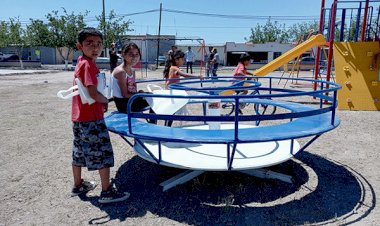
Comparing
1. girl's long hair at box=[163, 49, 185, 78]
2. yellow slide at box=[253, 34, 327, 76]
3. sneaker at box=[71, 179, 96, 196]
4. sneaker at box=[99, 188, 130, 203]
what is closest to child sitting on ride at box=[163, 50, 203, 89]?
girl's long hair at box=[163, 49, 185, 78]

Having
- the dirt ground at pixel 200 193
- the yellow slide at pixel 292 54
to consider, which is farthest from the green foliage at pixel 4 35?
the dirt ground at pixel 200 193

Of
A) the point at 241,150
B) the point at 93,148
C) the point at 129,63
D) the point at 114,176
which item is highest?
the point at 129,63

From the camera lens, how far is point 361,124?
6.09 meters

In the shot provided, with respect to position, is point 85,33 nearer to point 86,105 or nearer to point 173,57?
point 86,105

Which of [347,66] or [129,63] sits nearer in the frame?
[129,63]

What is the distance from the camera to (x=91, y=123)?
9.02 feet

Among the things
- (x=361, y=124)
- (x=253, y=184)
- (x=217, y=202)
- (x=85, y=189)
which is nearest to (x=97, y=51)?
(x=85, y=189)

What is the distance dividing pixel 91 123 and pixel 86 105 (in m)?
0.17

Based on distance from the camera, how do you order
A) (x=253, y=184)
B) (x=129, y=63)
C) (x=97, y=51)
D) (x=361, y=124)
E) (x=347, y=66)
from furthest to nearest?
(x=347, y=66), (x=361, y=124), (x=129, y=63), (x=253, y=184), (x=97, y=51)

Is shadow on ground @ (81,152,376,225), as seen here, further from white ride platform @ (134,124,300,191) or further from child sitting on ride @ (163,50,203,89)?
child sitting on ride @ (163,50,203,89)

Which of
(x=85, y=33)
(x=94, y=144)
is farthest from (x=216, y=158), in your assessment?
(x=85, y=33)

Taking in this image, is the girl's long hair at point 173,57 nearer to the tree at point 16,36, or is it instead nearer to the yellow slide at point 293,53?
the yellow slide at point 293,53

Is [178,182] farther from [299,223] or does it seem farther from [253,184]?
[299,223]

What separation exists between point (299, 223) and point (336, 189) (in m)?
0.91
